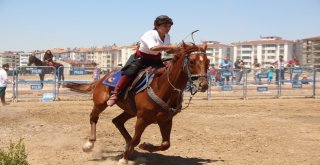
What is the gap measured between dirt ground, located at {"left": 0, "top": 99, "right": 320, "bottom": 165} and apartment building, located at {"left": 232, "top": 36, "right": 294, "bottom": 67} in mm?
129463

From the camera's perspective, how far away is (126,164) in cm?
676

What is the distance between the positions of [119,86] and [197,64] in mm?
1840

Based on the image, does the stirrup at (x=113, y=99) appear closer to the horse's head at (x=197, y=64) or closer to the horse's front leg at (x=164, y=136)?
the horse's front leg at (x=164, y=136)

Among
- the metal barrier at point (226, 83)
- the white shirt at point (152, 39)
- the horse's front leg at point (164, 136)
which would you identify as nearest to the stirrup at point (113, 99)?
the horse's front leg at point (164, 136)

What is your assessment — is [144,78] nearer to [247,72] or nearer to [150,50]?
[150,50]

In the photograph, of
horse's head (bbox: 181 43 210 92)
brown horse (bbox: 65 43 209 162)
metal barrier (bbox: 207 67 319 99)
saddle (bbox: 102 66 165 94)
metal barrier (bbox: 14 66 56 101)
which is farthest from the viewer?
metal barrier (bbox: 207 67 319 99)

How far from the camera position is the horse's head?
5520 mm

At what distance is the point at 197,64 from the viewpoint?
5723 millimetres

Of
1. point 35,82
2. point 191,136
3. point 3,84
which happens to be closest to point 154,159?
point 191,136

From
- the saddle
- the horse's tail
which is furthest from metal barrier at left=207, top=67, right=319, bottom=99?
the saddle

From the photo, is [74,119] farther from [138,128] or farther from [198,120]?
[138,128]

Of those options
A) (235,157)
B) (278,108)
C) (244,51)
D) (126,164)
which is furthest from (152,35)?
(244,51)

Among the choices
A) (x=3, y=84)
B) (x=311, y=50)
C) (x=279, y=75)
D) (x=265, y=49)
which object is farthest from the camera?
(x=265, y=49)

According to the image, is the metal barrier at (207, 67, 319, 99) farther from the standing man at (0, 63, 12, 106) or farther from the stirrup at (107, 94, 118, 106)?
the stirrup at (107, 94, 118, 106)
